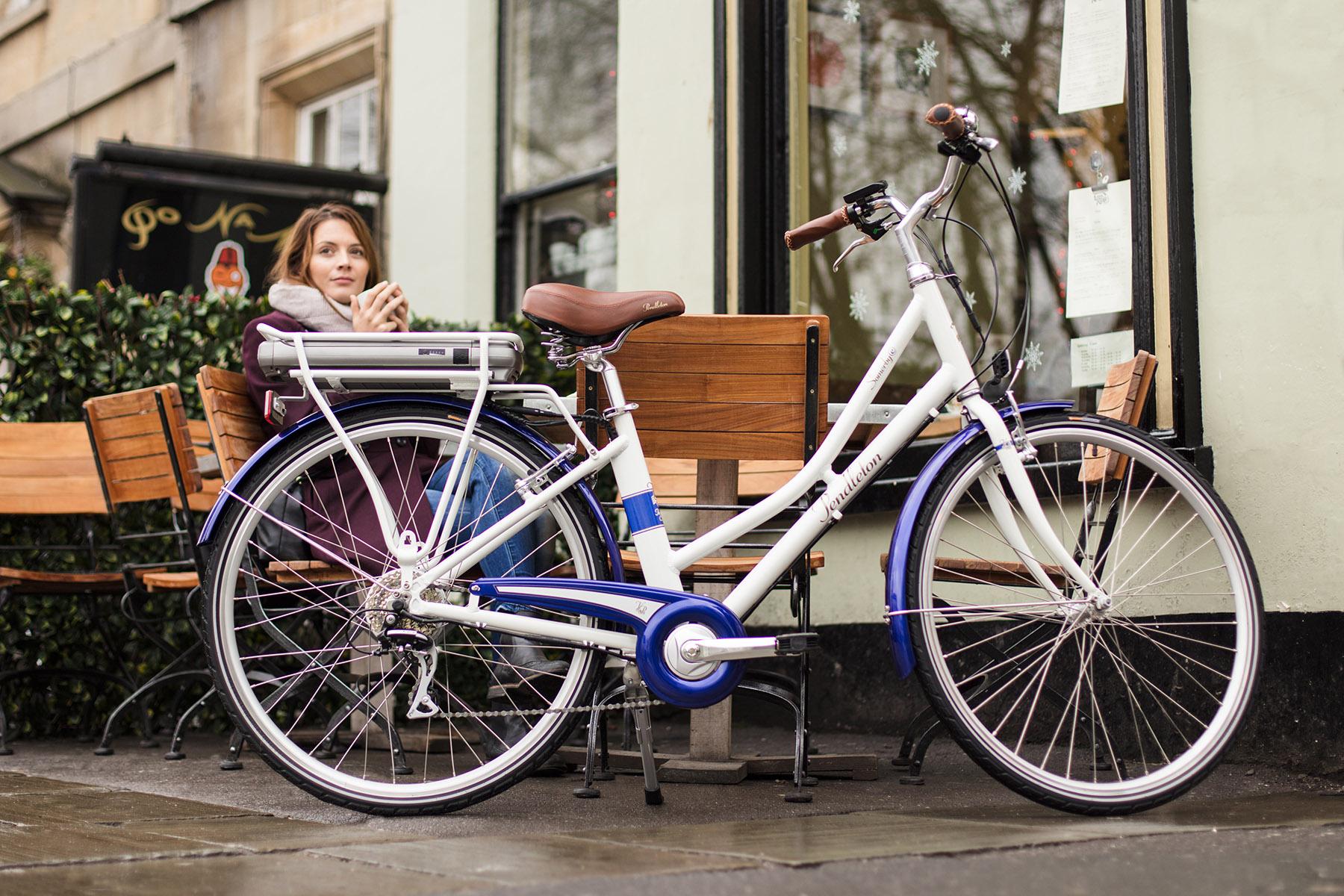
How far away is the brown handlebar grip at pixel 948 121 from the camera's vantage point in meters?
3.39

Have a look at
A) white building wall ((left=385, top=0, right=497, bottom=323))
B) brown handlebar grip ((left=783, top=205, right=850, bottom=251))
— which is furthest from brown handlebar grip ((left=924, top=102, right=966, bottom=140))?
white building wall ((left=385, top=0, right=497, bottom=323))

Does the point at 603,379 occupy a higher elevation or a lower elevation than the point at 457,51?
lower

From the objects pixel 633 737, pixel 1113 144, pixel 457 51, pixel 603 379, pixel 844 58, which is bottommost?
pixel 633 737

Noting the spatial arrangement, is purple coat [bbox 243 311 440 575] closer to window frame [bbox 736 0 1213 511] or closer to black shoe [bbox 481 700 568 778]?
black shoe [bbox 481 700 568 778]

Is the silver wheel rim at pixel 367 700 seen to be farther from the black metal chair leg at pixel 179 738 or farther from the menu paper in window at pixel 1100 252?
the menu paper in window at pixel 1100 252

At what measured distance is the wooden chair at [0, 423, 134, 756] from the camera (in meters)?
5.31

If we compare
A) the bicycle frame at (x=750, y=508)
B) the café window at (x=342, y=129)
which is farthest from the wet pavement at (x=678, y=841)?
the café window at (x=342, y=129)

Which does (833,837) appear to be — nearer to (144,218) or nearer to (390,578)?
(390,578)

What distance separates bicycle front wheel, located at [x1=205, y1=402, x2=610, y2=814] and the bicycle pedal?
0.42 m

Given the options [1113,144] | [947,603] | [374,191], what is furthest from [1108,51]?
[374,191]

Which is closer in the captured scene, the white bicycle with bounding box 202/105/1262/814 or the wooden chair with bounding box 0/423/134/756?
the white bicycle with bounding box 202/105/1262/814

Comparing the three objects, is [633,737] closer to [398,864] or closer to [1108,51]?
[398,864]

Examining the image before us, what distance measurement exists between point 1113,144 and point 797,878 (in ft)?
10.4

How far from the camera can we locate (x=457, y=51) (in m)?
8.07
